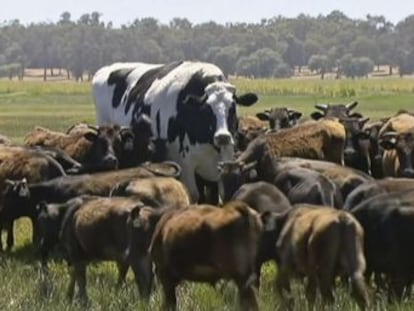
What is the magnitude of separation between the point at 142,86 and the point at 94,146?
2.90 meters

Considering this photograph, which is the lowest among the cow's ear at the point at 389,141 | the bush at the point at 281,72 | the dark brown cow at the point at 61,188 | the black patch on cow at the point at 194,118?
the bush at the point at 281,72

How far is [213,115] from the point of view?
18.3 m

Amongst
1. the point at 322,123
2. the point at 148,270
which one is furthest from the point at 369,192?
the point at 322,123

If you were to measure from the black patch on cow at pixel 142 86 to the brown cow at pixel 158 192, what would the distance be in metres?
6.23

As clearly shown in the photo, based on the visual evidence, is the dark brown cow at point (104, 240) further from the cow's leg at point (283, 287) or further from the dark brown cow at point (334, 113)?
the dark brown cow at point (334, 113)

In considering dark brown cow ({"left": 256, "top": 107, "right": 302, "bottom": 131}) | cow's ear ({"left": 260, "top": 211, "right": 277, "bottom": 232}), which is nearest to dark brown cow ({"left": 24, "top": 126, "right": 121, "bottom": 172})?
dark brown cow ({"left": 256, "top": 107, "right": 302, "bottom": 131})

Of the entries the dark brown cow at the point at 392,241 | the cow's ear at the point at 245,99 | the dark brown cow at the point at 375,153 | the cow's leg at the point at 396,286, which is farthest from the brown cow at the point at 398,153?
the cow's leg at the point at 396,286

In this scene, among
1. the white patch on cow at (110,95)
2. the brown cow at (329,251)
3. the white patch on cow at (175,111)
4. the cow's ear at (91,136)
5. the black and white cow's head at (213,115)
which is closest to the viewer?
the brown cow at (329,251)

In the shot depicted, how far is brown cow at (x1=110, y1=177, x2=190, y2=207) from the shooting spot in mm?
13695

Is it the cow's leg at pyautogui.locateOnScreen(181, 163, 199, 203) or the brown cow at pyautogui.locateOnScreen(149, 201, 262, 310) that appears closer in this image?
the brown cow at pyautogui.locateOnScreen(149, 201, 262, 310)

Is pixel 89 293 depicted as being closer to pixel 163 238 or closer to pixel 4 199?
pixel 163 238

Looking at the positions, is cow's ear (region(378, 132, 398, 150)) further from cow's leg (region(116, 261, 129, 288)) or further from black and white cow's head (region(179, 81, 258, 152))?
cow's leg (region(116, 261, 129, 288))

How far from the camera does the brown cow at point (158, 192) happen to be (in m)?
13.7

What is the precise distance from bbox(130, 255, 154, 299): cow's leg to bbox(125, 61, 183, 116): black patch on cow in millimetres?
8302
